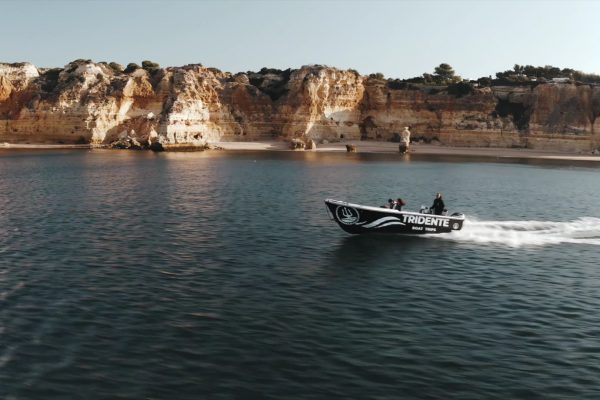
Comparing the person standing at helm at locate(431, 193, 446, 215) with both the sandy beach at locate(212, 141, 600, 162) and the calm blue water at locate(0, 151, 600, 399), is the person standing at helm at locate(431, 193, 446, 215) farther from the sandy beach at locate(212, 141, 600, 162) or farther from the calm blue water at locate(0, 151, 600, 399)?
the sandy beach at locate(212, 141, 600, 162)

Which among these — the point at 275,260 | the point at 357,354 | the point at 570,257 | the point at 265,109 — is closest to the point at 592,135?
the point at 265,109

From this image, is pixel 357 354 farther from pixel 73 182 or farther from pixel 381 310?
pixel 73 182

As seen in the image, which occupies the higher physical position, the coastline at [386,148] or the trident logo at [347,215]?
the coastline at [386,148]

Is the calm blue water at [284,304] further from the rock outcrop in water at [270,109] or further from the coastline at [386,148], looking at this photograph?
the rock outcrop in water at [270,109]

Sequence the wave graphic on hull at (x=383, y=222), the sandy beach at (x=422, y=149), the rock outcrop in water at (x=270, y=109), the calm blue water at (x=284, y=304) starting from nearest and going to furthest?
1. the calm blue water at (x=284, y=304)
2. the wave graphic on hull at (x=383, y=222)
3. the sandy beach at (x=422, y=149)
4. the rock outcrop in water at (x=270, y=109)

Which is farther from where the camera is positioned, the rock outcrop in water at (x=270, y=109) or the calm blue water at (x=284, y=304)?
the rock outcrop in water at (x=270, y=109)

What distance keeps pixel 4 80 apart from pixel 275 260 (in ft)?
383

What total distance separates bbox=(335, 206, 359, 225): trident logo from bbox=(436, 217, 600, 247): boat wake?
6285mm

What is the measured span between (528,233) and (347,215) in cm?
1304

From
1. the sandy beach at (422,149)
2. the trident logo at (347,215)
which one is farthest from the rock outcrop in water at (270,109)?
the trident logo at (347,215)

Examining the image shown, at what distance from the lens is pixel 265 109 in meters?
135

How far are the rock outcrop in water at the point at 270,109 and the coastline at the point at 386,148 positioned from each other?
3173mm

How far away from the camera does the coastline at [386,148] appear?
381 ft

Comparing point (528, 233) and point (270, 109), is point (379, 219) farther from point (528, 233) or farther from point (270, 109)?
point (270, 109)
